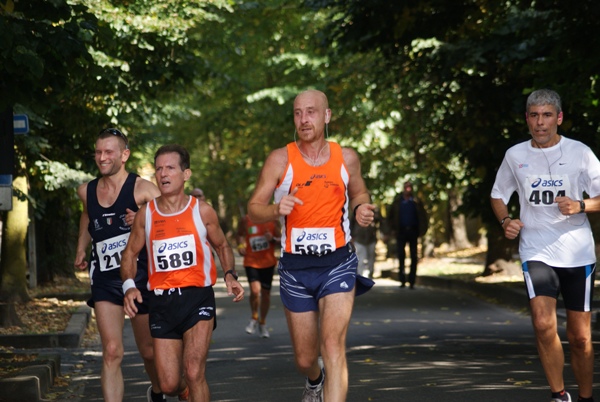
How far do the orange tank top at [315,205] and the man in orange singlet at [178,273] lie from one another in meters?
0.47

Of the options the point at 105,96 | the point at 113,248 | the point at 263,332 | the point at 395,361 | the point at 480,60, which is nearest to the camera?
the point at 113,248

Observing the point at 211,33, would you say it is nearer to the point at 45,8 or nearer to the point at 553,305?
the point at 45,8

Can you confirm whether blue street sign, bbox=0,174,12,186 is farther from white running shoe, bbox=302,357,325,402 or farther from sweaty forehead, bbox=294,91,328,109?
sweaty forehead, bbox=294,91,328,109

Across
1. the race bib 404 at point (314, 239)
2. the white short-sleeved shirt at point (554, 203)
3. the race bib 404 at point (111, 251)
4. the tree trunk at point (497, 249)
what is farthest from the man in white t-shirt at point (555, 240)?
the tree trunk at point (497, 249)

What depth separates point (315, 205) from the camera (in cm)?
745

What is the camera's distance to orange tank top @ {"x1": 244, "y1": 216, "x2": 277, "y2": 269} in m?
15.0

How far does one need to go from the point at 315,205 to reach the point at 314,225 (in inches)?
4.7

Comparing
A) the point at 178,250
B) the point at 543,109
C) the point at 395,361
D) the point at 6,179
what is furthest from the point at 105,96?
the point at 543,109

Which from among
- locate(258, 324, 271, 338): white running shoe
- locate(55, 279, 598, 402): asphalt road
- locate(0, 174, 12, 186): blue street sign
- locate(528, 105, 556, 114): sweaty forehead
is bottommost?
locate(55, 279, 598, 402): asphalt road

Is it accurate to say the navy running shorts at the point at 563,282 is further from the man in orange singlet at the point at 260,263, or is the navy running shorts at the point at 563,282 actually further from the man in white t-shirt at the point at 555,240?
the man in orange singlet at the point at 260,263

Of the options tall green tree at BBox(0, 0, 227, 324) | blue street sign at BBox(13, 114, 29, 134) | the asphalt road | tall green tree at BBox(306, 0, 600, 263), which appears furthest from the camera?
tall green tree at BBox(0, 0, 227, 324)

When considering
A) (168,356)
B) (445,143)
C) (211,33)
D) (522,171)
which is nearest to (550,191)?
(522,171)

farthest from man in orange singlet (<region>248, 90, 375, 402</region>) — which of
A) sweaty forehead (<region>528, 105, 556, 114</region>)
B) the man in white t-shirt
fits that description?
sweaty forehead (<region>528, 105, 556, 114</region>)

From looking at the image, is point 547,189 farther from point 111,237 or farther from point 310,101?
point 111,237
